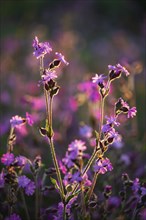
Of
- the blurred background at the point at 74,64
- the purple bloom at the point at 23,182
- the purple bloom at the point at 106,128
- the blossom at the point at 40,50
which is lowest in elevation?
the purple bloom at the point at 23,182

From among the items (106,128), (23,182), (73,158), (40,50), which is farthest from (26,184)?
(40,50)

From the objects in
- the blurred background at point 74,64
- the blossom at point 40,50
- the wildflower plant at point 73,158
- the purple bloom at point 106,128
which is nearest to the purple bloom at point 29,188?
the wildflower plant at point 73,158

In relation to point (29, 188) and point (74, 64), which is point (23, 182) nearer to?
point (29, 188)

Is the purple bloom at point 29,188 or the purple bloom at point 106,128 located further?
the purple bloom at point 29,188

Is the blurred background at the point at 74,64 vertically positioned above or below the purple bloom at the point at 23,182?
above

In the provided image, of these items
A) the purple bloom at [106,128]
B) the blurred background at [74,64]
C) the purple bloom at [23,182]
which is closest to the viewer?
the purple bloom at [106,128]

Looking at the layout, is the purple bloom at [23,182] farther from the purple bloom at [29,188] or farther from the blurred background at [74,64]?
the blurred background at [74,64]

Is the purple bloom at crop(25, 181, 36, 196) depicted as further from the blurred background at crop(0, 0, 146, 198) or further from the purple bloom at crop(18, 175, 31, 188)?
the blurred background at crop(0, 0, 146, 198)

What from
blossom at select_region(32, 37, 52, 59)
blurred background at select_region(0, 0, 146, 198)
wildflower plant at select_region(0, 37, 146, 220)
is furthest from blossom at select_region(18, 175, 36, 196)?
blurred background at select_region(0, 0, 146, 198)

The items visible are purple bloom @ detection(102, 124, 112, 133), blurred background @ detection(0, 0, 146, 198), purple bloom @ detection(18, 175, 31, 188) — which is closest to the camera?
purple bloom @ detection(102, 124, 112, 133)

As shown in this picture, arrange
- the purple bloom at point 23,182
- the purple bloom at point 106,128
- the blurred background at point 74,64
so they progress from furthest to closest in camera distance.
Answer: the blurred background at point 74,64 → the purple bloom at point 23,182 → the purple bloom at point 106,128

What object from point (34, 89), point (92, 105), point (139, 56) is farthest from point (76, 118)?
point (139, 56)
